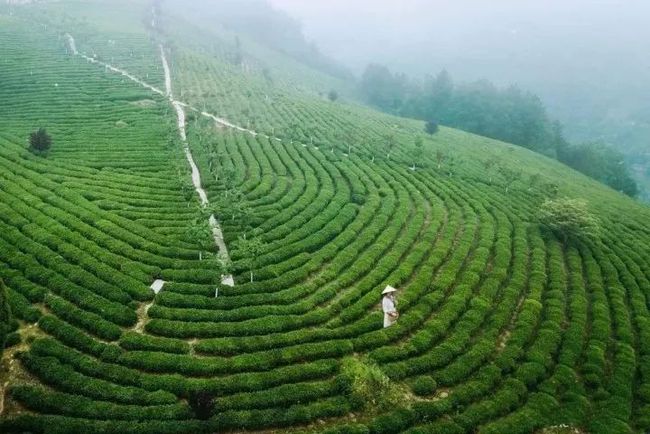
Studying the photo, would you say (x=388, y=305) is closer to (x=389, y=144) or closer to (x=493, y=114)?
(x=389, y=144)

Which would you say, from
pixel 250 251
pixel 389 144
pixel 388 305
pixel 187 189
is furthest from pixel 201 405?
pixel 389 144

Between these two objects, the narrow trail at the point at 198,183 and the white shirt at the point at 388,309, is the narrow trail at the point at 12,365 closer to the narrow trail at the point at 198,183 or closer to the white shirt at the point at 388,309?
the narrow trail at the point at 198,183

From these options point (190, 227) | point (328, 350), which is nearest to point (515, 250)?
point (328, 350)

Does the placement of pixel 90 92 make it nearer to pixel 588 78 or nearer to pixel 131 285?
pixel 131 285

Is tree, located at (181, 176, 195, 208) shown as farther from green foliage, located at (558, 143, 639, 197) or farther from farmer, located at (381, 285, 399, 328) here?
green foliage, located at (558, 143, 639, 197)

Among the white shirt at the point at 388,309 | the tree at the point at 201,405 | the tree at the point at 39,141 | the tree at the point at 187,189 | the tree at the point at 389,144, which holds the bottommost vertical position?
the tree at the point at 39,141

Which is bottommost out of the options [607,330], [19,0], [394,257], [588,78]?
[19,0]

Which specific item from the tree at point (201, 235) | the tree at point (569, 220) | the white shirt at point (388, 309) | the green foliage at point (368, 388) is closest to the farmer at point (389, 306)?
the white shirt at point (388, 309)
